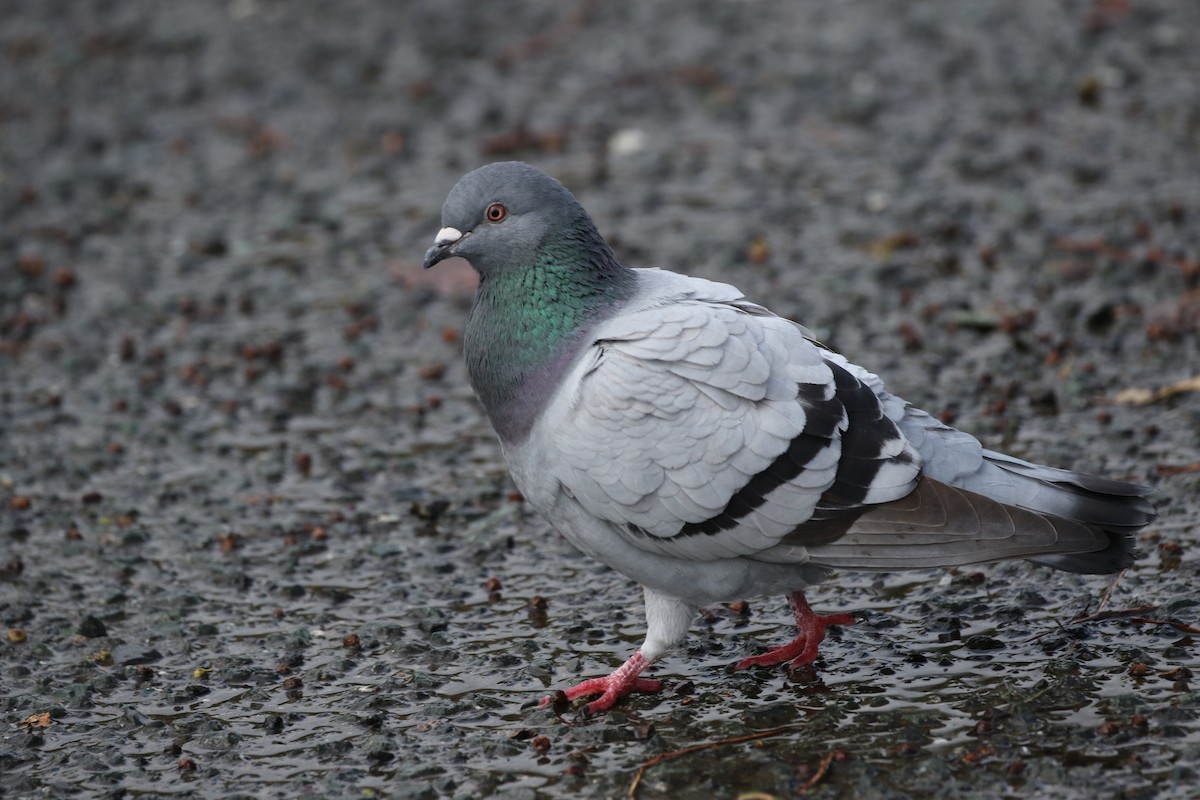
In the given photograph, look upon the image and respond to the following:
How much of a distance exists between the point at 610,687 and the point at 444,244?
5.44ft

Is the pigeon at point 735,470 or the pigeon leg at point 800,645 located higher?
the pigeon at point 735,470

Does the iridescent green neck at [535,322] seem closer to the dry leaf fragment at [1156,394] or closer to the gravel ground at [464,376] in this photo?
the gravel ground at [464,376]

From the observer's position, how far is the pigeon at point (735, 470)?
4.37m

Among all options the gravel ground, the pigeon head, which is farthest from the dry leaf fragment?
the pigeon head

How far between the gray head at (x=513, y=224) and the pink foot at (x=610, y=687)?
1.38m

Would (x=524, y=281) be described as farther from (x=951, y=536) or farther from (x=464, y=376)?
(x=464, y=376)

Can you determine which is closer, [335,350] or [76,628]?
[76,628]

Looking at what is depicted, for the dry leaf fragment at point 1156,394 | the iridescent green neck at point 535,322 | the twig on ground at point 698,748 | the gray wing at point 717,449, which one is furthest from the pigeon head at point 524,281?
the dry leaf fragment at point 1156,394

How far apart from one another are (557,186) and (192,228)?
188 inches

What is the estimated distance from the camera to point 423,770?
4.29 metres

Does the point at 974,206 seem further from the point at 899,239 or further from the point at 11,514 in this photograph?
the point at 11,514

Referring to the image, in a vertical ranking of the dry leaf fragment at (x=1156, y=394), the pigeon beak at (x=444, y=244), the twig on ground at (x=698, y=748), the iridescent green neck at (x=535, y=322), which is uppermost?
the pigeon beak at (x=444, y=244)

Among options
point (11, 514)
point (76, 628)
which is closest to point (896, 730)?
point (76, 628)

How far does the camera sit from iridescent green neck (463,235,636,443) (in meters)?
4.61
